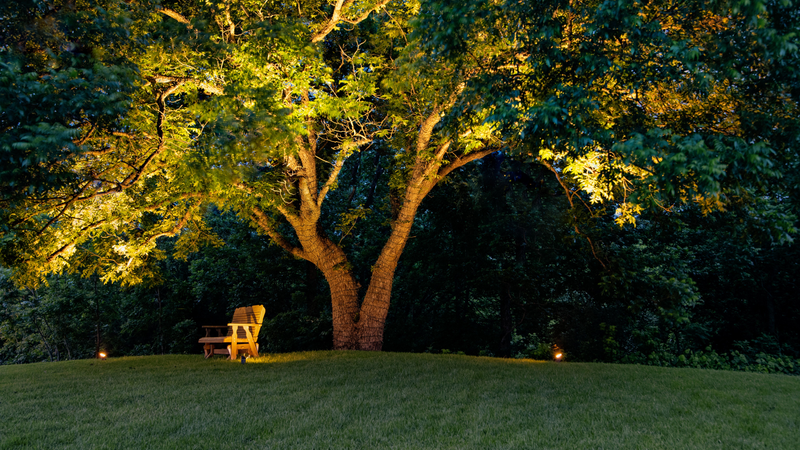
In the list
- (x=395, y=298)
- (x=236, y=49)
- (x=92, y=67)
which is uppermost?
(x=236, y=49)

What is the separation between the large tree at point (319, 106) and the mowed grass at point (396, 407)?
2.29 metres

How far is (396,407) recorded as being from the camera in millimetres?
5129

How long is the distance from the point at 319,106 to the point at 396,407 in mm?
5440

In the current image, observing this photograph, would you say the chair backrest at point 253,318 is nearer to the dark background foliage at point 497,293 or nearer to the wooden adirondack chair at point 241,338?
the wooden adirondack chair at point 241,338

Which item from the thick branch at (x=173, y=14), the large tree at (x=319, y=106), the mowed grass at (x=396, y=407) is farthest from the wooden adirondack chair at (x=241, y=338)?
the thick branch at (x=173, y=14)

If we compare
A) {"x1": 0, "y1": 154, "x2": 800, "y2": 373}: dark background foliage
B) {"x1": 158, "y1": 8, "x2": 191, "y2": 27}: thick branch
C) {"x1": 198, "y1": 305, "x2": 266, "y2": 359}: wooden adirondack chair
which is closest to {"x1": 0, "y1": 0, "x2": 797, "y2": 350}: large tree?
{"x1": 158, "y1": 8, "x2": 191, "y2": 27}: thick branch

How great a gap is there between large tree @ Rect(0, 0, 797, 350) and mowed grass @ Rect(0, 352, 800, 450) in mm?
2289

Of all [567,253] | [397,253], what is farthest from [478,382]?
[567,253]

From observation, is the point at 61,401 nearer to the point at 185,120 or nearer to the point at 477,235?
the point at 185,120

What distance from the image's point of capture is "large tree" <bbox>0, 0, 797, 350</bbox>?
499 cm

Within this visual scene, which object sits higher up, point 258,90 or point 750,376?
point 258,90

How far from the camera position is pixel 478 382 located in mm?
6617

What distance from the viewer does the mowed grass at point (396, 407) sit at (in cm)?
406

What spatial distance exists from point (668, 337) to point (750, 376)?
8703mm
